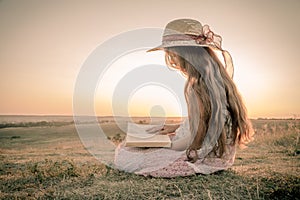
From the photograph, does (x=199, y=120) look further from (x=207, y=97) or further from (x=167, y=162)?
(x=167, y=162)

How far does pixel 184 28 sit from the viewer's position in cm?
231

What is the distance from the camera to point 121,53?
275cm

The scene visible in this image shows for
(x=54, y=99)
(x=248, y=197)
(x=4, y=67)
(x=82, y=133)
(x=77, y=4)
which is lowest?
(x=248, y=197)

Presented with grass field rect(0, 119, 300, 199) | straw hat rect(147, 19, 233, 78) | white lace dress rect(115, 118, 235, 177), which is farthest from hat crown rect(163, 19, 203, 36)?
grass field rect(0, 119, 300, 199)

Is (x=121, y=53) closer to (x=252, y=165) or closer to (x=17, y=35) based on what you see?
(x=17, y=35)

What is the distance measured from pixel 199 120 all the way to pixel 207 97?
0.44ft

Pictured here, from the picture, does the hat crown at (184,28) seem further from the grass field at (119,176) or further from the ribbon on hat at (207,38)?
the grass field at (119,176)

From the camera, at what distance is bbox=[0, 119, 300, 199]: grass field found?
73.9 inches

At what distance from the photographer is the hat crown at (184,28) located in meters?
2.30

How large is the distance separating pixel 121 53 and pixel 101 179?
1.00 meters

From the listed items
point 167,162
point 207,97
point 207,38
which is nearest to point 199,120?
point 207,97

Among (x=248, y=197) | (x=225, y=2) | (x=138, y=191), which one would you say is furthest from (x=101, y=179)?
(x=225, y=2)

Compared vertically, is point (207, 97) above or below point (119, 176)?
above

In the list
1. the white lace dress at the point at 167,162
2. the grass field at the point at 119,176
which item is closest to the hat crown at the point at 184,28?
the white lace dress at the point at 167,162
